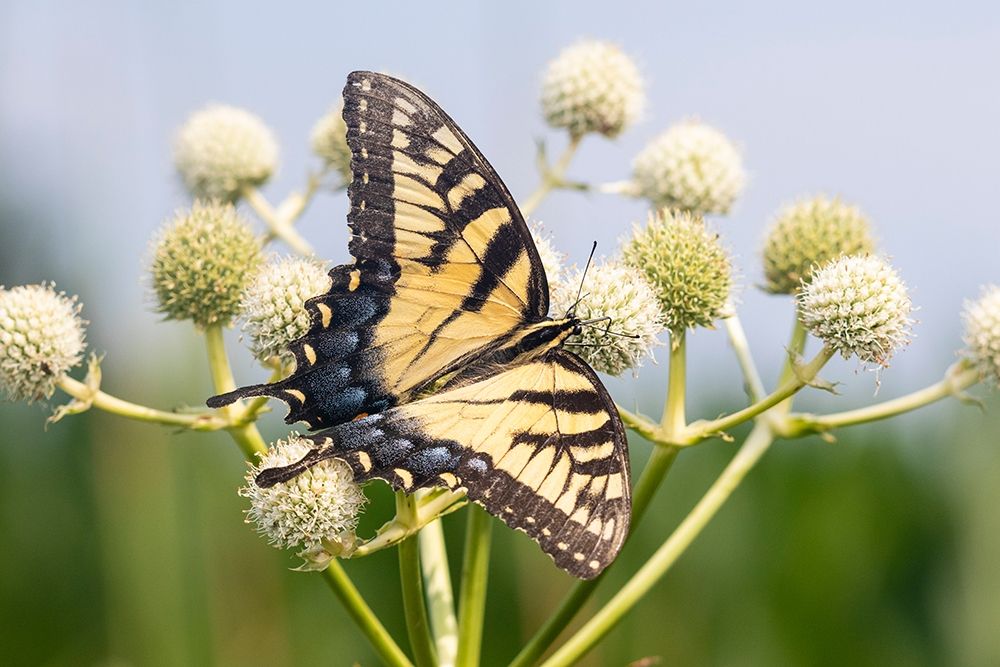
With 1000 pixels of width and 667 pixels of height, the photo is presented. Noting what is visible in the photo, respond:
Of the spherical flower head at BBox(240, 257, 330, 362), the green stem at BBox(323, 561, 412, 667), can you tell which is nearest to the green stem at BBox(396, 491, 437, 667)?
the green stem at BBox(323, 561, 412, 667)

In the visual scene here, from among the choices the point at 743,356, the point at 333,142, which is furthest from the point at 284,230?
the point at 743,356

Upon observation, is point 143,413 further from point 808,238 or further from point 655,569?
point 808,238

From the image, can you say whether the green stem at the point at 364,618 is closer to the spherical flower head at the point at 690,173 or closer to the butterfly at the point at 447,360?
the butterfly at the point at 447,360

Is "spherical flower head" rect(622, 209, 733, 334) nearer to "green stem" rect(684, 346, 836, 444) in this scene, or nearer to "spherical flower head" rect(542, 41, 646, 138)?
"green stem" rect(684, 346, 836, 444)

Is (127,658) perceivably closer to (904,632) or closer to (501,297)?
(501,297)

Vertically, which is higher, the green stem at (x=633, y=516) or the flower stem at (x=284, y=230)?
the flower stem at (x=284, y=230)

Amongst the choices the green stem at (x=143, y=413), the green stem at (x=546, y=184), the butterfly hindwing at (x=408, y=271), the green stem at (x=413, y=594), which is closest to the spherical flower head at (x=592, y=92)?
the green stem at (x=546, y=184)
